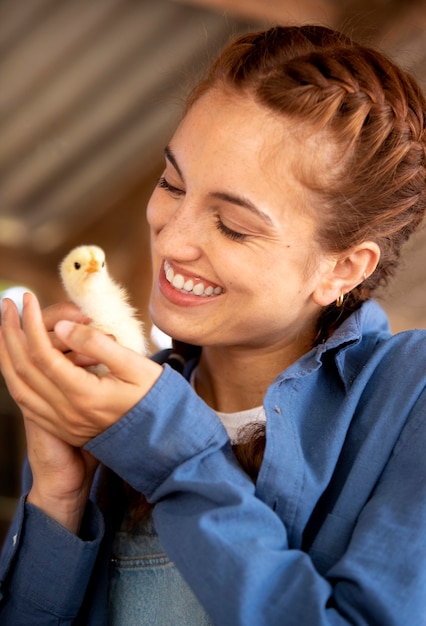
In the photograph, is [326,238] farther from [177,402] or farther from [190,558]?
[190,558]

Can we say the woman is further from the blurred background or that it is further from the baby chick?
the blurred background

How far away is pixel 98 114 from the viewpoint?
4.63 m

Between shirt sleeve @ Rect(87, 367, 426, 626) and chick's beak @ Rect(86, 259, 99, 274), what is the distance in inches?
11.2

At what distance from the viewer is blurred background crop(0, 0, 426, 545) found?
150 inches

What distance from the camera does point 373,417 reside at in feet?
4.03

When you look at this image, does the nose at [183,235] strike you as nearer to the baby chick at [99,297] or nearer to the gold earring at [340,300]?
the baby chick at [99,297]

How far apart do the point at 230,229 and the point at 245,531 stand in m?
0.42

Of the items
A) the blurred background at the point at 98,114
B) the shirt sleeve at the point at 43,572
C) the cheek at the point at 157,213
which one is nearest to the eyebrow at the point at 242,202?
the cheek at the point at 157,213

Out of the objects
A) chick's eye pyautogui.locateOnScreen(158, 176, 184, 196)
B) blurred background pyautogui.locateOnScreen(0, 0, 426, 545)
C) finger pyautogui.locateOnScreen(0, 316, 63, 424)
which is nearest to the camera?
finger pyautogui.locateOnScreen(0, 316, 63, 424)

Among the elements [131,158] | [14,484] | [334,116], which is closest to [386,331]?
[334,116]

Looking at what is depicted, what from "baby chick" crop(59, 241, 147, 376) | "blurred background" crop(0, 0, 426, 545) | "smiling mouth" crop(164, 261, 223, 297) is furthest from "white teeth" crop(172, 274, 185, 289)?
"blurred background" crop(0, 0, 426, 545)

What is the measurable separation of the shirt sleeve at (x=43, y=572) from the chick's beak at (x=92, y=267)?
1.21ft

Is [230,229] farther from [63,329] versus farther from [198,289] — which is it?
[63,329]

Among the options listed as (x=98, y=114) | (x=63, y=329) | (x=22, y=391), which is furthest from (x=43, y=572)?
(x=98, y=114)
